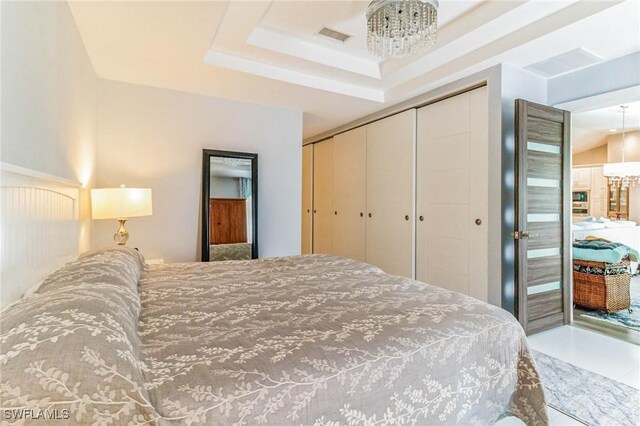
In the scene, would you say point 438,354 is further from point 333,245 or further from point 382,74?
point 333,245

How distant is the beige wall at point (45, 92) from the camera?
3.81ft

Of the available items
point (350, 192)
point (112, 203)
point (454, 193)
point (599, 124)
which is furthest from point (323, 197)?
point (599, 124)

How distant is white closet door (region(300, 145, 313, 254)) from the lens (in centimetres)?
609

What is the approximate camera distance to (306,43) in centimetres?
300

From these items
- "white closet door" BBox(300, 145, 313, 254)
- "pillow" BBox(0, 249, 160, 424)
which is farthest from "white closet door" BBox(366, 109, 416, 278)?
"pillow" BBox(0, 249, 160, 424)

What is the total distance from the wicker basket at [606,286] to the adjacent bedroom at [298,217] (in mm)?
25

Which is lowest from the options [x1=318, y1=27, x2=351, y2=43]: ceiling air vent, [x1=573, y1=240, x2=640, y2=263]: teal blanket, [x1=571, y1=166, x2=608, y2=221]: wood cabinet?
[x1=573, y1=240, x2=640, y2=263]: teal blanket

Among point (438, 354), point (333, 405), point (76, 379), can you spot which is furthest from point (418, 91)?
point (76, 379)

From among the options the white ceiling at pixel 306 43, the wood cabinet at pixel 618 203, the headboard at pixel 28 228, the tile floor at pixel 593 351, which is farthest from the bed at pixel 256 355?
the wood cabinet at pixel 618 203

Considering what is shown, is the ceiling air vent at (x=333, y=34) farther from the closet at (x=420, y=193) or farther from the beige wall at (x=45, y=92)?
the beige wall at (x=45, y=92)

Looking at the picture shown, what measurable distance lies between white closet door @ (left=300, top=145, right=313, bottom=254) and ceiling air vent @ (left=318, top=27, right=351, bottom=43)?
124 inches

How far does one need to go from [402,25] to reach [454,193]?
1.84 metres

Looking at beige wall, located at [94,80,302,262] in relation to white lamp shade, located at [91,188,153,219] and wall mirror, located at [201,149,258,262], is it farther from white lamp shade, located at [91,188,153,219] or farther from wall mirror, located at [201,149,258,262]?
white lamp shade, located at [91,188,153,219]

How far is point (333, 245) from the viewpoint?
546 centimetres
